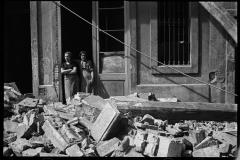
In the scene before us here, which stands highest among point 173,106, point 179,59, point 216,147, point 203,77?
point 179,59

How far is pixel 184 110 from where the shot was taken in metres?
6.02

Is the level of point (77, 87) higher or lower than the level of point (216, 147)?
higher

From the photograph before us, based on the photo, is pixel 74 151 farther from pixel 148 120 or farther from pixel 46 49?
pixel 46 49

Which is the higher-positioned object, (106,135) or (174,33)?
(174,33)

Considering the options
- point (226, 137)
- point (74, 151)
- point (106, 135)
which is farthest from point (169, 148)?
point (74, 151)

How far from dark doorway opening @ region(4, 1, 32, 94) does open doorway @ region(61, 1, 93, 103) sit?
1.65m

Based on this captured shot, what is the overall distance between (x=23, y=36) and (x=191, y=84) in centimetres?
630

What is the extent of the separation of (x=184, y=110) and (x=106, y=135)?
1.86m

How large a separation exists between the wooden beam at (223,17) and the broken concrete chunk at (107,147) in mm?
4314

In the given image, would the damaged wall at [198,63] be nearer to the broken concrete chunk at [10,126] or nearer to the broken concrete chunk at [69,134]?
the broken concrete chunk at [69,134]

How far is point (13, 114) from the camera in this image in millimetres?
6406

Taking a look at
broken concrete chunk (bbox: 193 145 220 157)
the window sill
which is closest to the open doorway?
the window sill

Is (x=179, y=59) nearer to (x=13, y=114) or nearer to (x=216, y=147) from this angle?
(x=216, y=147)

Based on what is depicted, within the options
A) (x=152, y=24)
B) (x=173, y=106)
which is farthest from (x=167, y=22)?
(x=173, y=106)
